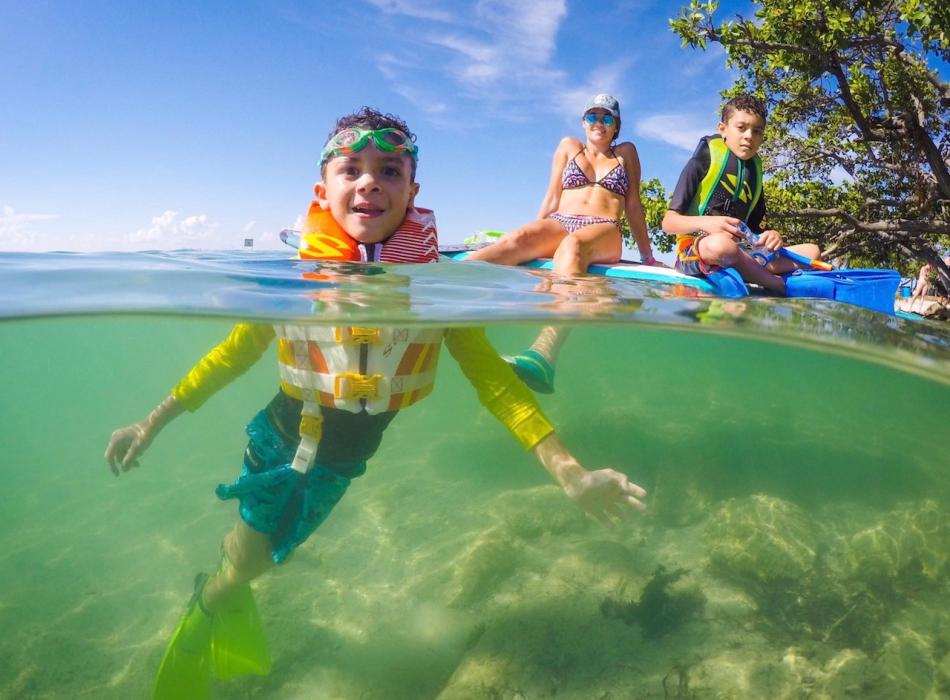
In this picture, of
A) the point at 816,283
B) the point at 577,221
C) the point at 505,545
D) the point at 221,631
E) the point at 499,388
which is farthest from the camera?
the point at 577,221

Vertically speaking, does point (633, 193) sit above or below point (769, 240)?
above

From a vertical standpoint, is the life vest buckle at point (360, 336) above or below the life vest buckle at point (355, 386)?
above

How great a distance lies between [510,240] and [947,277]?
1222 centimetres

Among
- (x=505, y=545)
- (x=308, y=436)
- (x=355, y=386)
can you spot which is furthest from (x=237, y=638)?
(x=505, y=545)

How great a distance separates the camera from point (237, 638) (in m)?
4.44

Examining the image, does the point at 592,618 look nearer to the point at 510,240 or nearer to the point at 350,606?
the point at 350,606

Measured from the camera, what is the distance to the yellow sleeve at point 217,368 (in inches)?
158

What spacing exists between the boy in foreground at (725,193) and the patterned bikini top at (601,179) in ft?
3.29

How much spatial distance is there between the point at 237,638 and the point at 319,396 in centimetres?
210

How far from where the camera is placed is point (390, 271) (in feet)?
18.1

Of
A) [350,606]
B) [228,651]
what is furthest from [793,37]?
[228,651]

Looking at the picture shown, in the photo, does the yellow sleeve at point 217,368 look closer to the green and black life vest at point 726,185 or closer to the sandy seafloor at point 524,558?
the sandy seafloor at point 524,558

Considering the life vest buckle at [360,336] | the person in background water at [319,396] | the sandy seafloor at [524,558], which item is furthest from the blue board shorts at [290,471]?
the sandy seafloor at [524,558]

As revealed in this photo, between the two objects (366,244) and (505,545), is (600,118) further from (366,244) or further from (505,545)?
(505,545)
